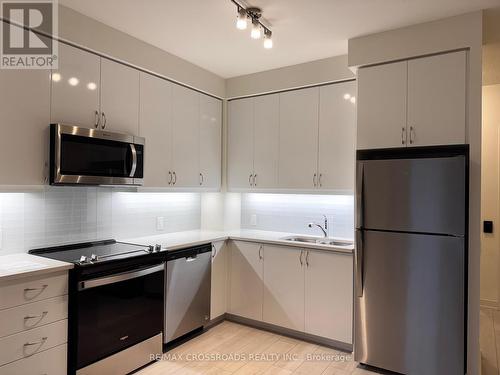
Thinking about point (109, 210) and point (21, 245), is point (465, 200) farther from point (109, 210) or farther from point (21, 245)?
point (21, 245)

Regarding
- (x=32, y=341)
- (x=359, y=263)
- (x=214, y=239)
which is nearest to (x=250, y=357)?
(x=214, y=239)

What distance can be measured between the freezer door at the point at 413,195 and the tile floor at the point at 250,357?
3.69 feet

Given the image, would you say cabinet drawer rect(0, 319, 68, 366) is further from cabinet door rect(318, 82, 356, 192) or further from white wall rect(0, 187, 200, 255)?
cabinet door rect(318, 82, 356, 192)

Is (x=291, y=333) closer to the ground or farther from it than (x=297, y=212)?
closer to the ground

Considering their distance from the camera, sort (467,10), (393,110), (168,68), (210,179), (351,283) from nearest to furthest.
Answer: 1. (467,10)
2. (393,110)
3. (351,283)
4. (168,68)
5. (210,179)

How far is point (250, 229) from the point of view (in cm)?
405

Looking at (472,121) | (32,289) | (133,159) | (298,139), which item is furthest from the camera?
(298,139)

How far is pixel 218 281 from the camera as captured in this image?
3.46 m

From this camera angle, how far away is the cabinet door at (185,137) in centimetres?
329

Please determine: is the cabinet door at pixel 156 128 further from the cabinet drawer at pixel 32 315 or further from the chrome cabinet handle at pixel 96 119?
the cabinet drawer at pixel 32 315

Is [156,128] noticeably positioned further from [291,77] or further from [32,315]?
[32,315]

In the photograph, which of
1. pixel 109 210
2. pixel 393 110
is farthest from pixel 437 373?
pixel 109 210

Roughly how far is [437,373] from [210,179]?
8.35 ft

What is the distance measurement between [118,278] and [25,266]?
56cm
